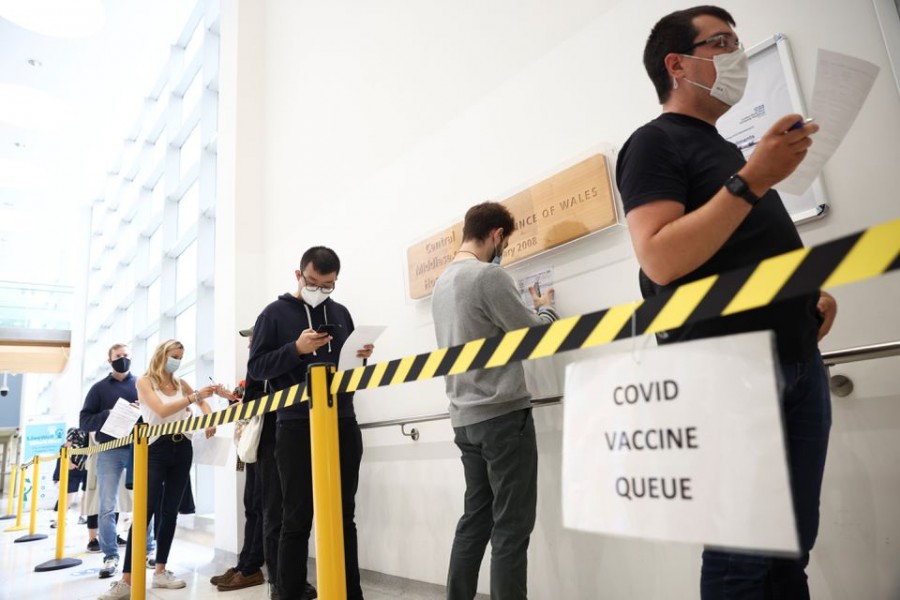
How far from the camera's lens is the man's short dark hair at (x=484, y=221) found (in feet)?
6.91

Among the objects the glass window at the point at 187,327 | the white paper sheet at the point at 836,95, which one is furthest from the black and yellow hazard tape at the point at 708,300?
the glass window at the point at 187,327

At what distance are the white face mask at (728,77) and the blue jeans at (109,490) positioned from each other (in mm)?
4234

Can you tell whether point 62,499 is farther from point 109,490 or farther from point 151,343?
point 151,343

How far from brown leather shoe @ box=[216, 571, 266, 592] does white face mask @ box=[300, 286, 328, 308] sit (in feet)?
5.96

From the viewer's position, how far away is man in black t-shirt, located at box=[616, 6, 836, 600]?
0.89 metres

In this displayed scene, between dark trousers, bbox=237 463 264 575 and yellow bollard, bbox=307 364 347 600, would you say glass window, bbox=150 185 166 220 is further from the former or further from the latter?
yellow bollard, bbox=307 364 347 600

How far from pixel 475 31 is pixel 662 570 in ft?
8.30

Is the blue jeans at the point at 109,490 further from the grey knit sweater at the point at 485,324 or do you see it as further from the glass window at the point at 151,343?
the glass window at the point at 151,343

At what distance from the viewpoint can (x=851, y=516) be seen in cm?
155

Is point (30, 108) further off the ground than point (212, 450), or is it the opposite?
point (30, 108)

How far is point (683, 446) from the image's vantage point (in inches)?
27.1

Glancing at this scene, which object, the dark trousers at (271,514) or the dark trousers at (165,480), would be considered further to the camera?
the dark trousers at (165,480)

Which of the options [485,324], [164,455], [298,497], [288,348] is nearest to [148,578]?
[164,455]

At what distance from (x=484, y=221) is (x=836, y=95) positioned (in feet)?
3.95
